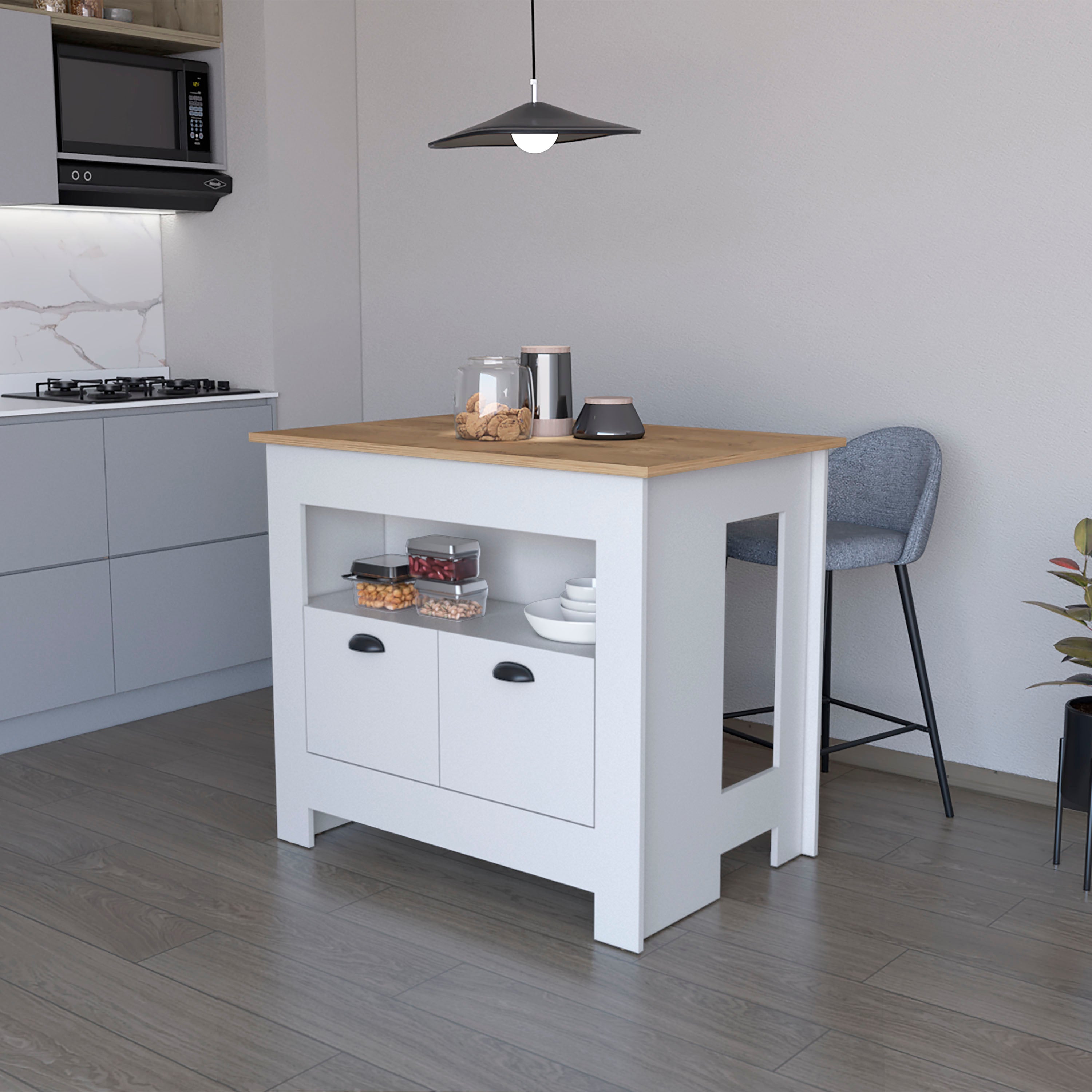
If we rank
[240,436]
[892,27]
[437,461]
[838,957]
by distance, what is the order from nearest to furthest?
→ [838,957] → [437,461] → [892,27] → [240,436]

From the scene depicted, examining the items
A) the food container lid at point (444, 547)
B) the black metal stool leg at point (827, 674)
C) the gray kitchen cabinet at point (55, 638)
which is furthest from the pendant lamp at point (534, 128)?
the gray kitchen cabinet at point (55, 638)

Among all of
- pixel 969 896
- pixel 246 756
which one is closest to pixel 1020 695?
pixel 969 896

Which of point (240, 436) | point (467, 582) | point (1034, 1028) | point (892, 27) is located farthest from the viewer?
point (240, 436)

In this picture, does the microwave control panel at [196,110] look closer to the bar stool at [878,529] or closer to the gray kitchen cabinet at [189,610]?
the gray kitchen cabinet at [189,610]

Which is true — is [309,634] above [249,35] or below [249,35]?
below

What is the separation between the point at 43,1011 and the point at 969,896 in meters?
1.80

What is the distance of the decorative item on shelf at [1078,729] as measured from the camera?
2.69 meters

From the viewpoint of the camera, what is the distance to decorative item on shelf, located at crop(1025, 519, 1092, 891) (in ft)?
8.81

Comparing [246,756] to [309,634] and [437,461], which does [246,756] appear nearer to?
[309,634]

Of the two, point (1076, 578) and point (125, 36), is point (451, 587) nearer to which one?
point (1076, 578)

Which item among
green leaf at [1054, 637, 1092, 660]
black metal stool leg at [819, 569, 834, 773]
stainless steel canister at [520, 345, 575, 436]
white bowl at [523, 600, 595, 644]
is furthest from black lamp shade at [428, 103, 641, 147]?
green leaf at [1054, 637, 1092, 660]

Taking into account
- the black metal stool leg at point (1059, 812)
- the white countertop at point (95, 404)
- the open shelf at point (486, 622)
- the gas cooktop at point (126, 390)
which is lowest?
the black metal stool leg at point (1059, 812)

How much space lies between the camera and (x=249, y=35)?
406 cm

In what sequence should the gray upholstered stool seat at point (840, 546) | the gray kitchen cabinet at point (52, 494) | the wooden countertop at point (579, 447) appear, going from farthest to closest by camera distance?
the gray kitchen cabinet at point (52, 494) < the gray upholstered stool seat at point (840, 546) < the wooden countertop at point (579, 447)
